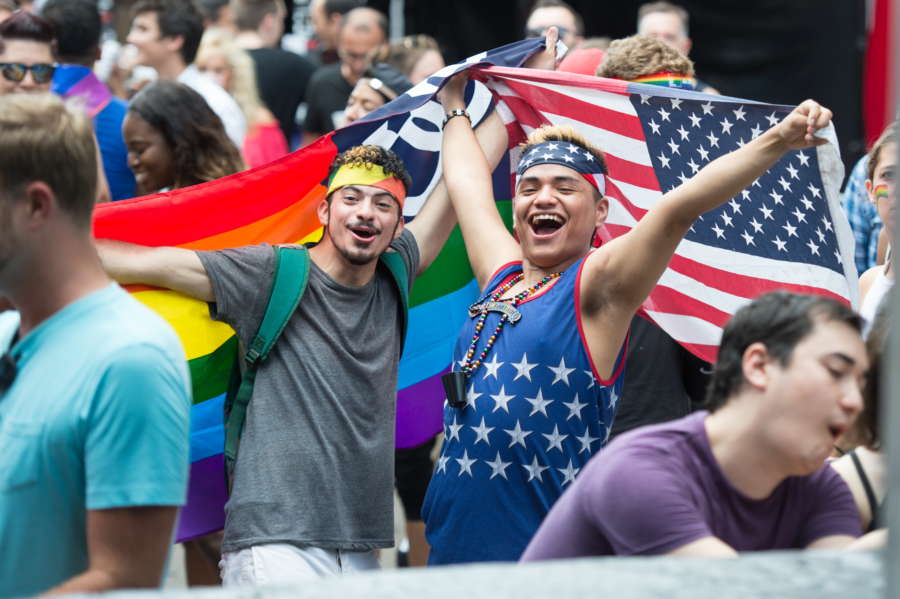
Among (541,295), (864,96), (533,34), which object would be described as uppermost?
(533,34)

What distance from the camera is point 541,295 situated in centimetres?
322

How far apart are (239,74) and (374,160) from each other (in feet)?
12.5

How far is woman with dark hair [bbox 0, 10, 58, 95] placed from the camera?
17.3 ft

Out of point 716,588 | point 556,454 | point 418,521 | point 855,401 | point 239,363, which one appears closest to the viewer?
point 716,588

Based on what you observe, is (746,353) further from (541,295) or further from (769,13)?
(769,13)

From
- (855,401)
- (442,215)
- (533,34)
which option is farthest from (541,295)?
(533,34)

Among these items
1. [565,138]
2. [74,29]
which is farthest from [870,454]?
[74,29]

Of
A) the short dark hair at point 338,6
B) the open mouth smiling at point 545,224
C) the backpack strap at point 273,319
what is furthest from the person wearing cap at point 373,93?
the short dark hair at point 338,6

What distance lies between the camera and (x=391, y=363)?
11.5 feet

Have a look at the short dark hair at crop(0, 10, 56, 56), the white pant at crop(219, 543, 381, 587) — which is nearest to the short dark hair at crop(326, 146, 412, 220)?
the white pant at crop(219, 543, 381, 587)

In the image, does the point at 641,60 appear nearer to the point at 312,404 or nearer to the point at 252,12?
the point at 312,404

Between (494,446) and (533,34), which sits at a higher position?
(533,34)

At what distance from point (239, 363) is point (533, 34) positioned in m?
3.94

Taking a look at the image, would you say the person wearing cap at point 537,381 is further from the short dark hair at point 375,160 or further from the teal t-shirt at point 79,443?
the teal t-shirt at point 79,443
